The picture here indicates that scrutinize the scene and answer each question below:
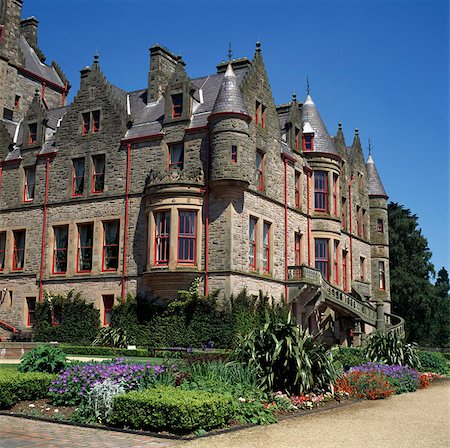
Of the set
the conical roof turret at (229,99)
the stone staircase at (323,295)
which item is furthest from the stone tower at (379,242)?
the conical roof turret at (229,99)

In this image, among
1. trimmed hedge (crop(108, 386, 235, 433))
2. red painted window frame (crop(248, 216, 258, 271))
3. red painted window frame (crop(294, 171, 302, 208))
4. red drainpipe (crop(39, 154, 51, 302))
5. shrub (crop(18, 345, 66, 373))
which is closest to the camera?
trimmed hedge (crop(108, 386, 235, 433))

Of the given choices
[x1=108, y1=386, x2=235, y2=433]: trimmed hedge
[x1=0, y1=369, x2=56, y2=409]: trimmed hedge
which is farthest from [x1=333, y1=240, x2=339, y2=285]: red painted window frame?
[x1=108, y1=386, x2=235, y2=433]: trimmed hedge

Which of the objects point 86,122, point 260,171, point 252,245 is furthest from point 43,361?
point 86,122

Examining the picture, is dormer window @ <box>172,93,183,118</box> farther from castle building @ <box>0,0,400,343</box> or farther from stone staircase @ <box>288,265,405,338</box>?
stone staircase @ <box>288,265,405,338</box>

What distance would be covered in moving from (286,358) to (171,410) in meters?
4.85

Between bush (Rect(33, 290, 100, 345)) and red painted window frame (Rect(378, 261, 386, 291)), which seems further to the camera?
red painted window frame (Rect(378, 261, 386, 291))

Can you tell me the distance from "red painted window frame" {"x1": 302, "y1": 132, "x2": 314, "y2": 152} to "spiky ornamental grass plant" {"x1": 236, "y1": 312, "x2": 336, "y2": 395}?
76.3 ft

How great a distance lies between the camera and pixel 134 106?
34.4 m

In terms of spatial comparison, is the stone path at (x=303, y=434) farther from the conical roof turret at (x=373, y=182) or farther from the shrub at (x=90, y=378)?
the conical roof turret at (x=373, y=182)

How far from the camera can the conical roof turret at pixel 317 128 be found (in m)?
37.8

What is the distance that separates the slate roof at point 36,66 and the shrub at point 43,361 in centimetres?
3069

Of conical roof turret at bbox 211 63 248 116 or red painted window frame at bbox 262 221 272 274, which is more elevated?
conical roof turret at bbox 211 63 248 116

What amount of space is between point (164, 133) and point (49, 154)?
747 centimetres

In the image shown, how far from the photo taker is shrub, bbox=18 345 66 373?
14.9 metres
